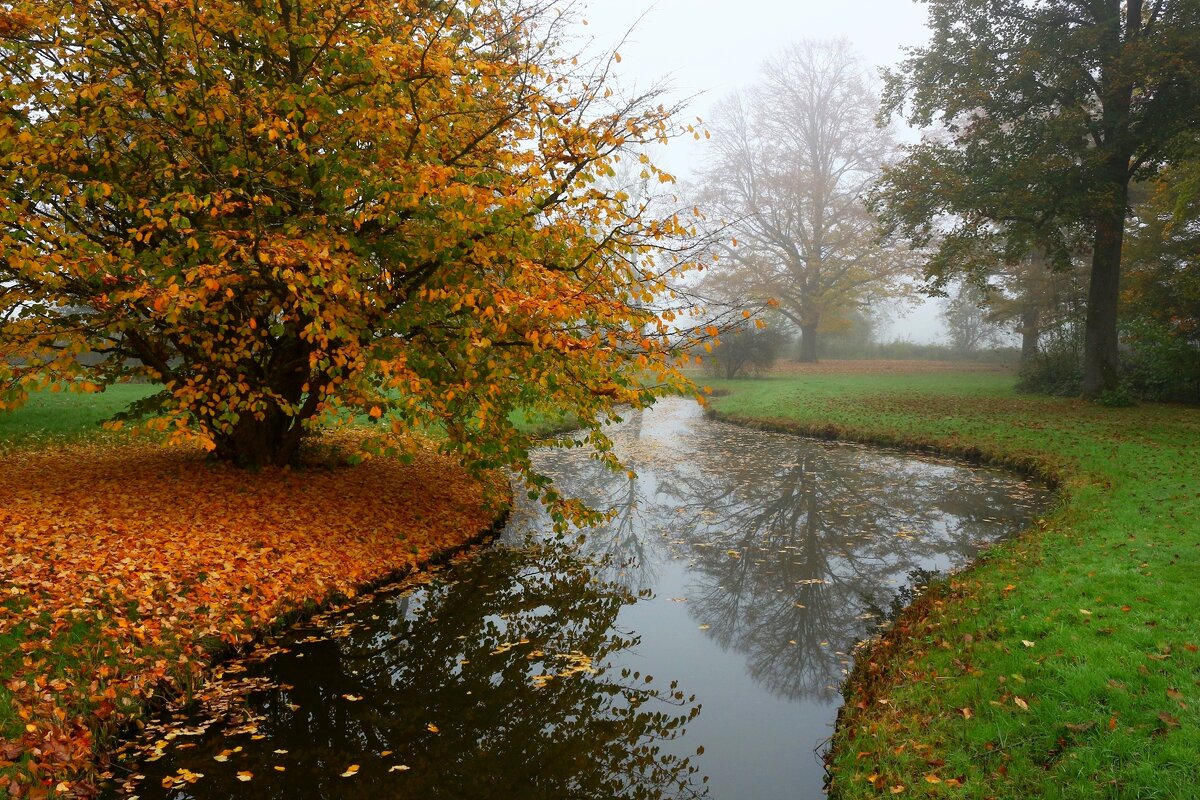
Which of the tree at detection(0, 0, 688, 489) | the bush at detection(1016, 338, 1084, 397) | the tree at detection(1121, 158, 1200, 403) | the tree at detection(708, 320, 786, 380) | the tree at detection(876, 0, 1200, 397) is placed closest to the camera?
the tree at detection(0, 0, 688, 489)

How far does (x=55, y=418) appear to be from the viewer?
46.1ft

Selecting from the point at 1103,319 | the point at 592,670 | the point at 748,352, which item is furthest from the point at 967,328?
the point at 592,670

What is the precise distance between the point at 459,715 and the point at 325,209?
5.47m

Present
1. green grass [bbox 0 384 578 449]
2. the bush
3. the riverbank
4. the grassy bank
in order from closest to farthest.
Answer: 1. the riverbank
2. the grassy bank
3. green grass [bbox 0 384 578 449]
4. the bush

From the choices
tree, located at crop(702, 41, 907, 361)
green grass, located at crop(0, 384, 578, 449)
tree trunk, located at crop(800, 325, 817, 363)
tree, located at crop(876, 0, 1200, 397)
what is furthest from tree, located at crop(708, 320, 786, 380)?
green grass, located at crop(0, 384, 578, 449)

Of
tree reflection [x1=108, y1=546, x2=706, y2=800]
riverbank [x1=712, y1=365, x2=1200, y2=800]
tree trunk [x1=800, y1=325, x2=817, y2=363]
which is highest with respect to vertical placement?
tree trunk [x1=800, y1=325, x2=817, y2=363]

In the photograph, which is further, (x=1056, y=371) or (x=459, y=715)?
(x=1056, y=371)

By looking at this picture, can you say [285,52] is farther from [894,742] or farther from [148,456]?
[894,742]

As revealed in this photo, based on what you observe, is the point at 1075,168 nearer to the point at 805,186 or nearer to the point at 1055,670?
the point at 1055,670

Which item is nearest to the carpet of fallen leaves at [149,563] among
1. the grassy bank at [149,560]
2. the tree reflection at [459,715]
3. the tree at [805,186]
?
the grassy bank at [149,560]

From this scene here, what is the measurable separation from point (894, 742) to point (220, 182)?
26.4 ft

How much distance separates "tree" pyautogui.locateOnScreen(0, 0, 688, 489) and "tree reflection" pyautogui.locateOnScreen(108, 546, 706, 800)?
218cm

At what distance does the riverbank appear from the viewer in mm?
4066

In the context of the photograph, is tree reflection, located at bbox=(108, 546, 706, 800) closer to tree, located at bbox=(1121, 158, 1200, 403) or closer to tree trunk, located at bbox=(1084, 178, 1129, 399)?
tree, located at bbox=(1121, 158, 1200, 403)
